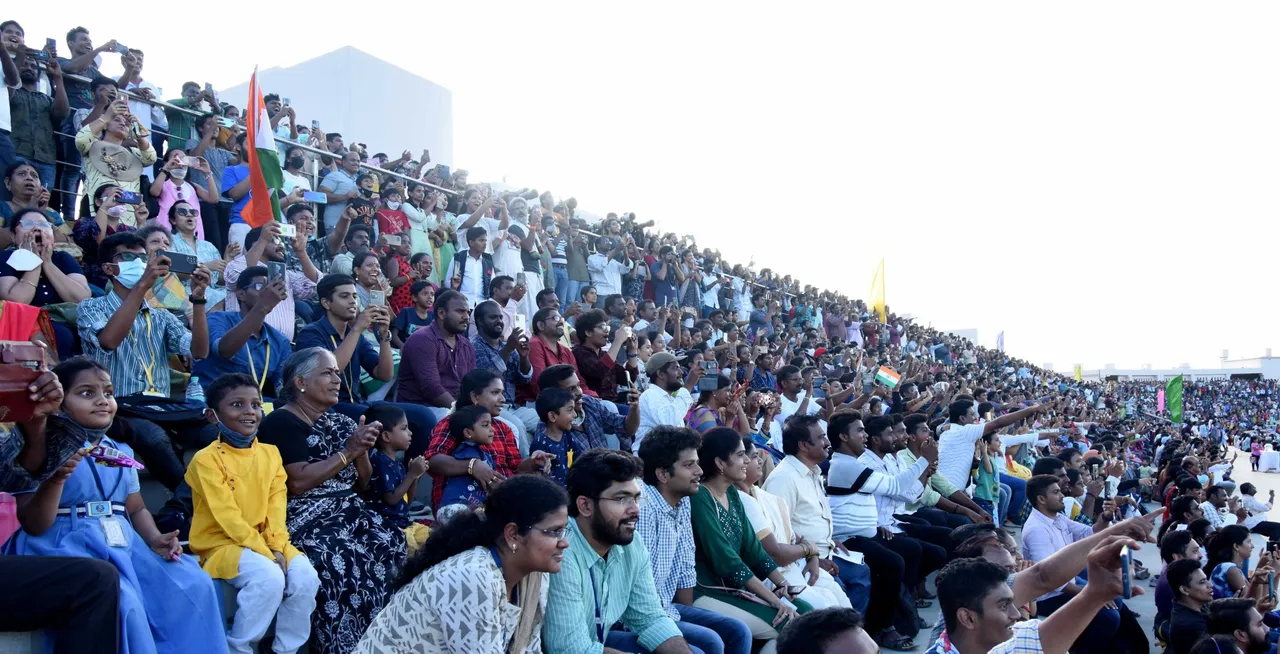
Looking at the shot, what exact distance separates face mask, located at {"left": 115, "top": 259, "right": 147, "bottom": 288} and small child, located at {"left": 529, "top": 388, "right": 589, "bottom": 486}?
2264mm

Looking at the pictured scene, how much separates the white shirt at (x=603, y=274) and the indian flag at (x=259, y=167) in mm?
5455

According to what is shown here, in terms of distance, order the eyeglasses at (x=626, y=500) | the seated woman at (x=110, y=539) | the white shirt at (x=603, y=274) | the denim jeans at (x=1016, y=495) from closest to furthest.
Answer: the seated woman at (x=110, y=539)
the eyeglasses at (x=626, y=500)
the denim jeans at (x=1016, y=495)
the white shirt at (x=603, y=274)

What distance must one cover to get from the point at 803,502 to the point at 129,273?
4.05m

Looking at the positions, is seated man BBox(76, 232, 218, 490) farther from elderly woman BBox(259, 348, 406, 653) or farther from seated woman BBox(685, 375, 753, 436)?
seated woman BBox(685, 375, 753, 436)

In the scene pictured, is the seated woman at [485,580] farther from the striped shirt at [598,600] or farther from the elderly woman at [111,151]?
the elderly woman at [111,151]

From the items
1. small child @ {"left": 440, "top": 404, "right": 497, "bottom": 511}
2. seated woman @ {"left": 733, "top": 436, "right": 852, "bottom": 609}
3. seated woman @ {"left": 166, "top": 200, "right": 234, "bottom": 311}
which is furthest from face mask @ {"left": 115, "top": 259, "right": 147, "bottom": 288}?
seated woman @ {"left": 733, "top": 436, "right": 852, "bottom": 609}

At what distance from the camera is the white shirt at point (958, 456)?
8.12m

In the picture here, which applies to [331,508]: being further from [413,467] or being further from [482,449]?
[482,449]

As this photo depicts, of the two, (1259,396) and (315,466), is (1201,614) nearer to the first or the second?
(315,466)

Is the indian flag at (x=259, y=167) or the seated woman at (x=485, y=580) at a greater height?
the indian flag at (x=259, y=167)

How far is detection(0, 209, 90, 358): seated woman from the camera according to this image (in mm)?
4648

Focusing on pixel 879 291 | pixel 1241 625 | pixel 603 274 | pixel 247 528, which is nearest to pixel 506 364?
pixel 247 528

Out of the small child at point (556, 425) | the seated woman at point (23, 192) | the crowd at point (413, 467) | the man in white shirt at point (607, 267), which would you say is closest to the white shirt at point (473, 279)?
the crowd at point (413, 467)

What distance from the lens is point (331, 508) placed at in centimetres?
401
